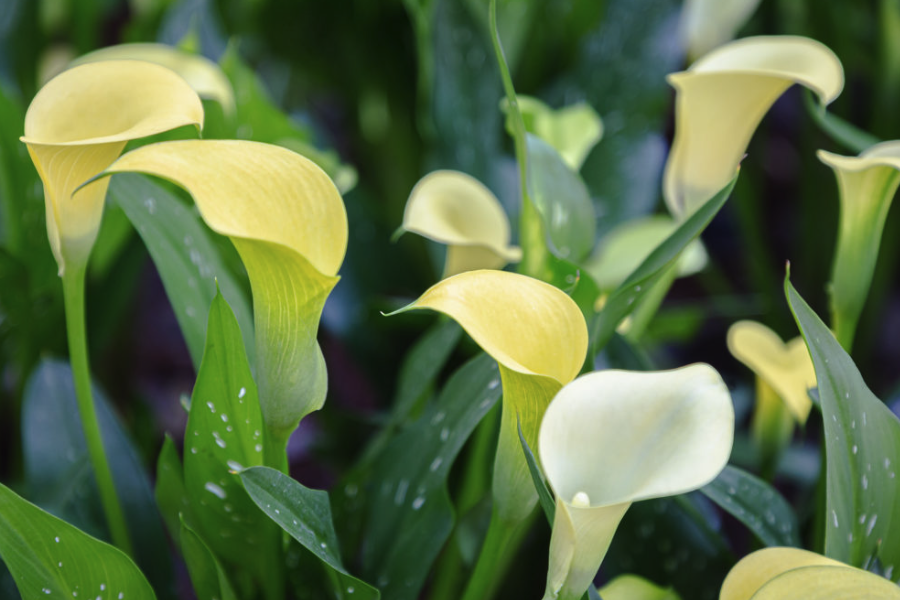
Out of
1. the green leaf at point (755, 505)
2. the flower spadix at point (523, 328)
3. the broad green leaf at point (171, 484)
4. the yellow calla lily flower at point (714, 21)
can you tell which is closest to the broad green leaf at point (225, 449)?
the broad green leaf at point (171, 484)

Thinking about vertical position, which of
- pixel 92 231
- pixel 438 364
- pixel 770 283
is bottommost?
pixel 770 283

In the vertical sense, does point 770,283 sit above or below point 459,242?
below

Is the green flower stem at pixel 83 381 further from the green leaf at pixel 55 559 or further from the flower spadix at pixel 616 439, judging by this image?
the flower spadix at pixel 616 439

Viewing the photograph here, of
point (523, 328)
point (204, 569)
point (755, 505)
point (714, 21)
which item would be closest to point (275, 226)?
point (523, 328)

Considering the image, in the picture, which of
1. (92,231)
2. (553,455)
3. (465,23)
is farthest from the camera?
(465,23)

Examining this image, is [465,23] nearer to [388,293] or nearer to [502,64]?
[388,293]

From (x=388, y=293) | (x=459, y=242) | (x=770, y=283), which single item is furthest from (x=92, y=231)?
(x=770, y=283)

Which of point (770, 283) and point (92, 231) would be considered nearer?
point (92, 231)

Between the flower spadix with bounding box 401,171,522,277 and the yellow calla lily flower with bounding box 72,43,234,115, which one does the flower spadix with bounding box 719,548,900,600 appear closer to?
the flower spadix with bounding box 401,171,522,277
